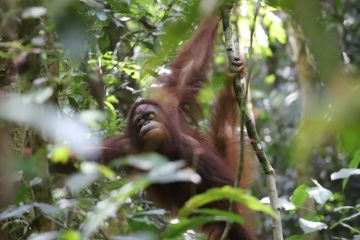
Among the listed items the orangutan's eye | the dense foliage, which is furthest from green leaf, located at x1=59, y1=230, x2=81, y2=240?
the orangutan's eye

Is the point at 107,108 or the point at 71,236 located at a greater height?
the point at 71,236

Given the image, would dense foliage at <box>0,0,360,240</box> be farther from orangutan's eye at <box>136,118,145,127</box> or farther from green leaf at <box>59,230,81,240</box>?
orangutan's eye at <box>136,118,145,127</box>

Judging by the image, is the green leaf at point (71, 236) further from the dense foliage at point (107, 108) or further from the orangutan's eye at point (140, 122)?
the orangutan's eye at point (140, 122)

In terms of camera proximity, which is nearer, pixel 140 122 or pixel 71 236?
pixel 71 236

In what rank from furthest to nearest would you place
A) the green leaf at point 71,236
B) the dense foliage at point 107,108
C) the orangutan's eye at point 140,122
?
the orangutan's eye at point 140,122
the green leaf at point 71,236
the dense foliage at point 107,108

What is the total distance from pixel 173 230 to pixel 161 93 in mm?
2370

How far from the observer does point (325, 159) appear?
546cm

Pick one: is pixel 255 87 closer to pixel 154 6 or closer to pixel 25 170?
pixel 154 6

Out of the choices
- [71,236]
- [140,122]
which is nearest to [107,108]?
[140,122]

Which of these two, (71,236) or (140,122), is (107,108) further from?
(71,236)

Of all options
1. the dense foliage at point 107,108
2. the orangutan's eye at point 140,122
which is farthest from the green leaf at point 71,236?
the orangutan's eye at point 140,122

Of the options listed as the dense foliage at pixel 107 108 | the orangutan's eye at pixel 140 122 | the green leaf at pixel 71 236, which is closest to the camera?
the dense foliage at pixel 107 108

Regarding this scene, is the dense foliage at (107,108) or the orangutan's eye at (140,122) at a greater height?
the dense foliage at (107,108)

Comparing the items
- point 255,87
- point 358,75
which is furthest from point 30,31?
point 255,87
